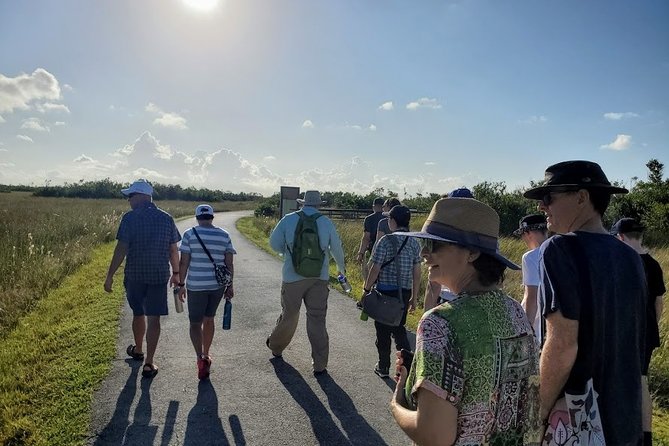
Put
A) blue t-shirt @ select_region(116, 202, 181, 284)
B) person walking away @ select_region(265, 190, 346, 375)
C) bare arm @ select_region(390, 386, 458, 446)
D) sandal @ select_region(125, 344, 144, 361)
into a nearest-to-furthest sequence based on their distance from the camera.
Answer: bare arm @ select_region(390, 386, 458, 446), blue t-shirt @ select_region(116, 202, 181, 284), person walking away @ select_region(265, 190, 346, 375), sandal @ select_region(125, 344, 144, 361)

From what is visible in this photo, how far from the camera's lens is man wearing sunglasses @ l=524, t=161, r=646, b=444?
5.92 feet

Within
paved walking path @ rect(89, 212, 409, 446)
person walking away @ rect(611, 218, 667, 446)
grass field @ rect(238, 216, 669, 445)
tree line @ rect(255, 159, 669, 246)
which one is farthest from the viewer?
tree line @ rect(255, 159, 669, 246)

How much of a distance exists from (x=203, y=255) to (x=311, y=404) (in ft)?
6.48

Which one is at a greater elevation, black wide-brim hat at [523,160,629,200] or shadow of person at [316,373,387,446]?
black wide-brim hat at [523,160,629,200]

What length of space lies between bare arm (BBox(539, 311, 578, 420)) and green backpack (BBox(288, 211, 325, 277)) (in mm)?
3310

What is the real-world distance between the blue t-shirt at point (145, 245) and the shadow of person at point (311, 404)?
172 cm

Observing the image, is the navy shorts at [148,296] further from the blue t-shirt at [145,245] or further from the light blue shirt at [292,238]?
the light blue shirt at [292,238]

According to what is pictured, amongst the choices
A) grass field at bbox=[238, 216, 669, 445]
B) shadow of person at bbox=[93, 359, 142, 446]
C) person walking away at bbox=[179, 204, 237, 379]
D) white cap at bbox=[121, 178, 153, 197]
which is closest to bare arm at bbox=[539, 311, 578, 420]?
grass field at bbox=[238, 216, 669, 445]

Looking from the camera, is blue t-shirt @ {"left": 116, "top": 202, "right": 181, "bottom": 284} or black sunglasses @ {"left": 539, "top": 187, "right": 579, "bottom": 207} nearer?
black sunglasses @ {"left": 539, "top": 187, "right": 579, "bottom": 207}

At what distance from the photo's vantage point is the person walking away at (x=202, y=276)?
4.79 metres

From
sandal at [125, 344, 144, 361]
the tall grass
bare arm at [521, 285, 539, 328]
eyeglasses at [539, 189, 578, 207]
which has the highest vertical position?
eyeglasses at [539, 189, 578, 207]

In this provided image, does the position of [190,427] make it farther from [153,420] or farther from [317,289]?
[317,289]

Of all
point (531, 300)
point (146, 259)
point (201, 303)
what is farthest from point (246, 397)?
point (531, 300)

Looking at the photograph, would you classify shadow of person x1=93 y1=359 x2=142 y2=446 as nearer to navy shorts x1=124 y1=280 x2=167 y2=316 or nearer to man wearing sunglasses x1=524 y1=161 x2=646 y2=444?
navy shorts x1=124 y1=280 x2=167 y2=316
